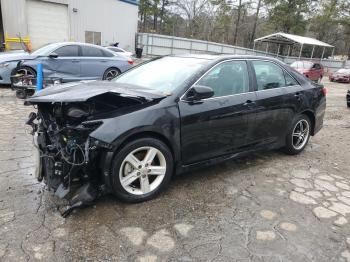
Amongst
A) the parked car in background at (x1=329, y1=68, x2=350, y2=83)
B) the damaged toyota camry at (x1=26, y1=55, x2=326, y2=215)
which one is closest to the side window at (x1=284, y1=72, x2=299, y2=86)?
the damaged toyota camry at (x1=26, y1=55, x2=326, y2=215)

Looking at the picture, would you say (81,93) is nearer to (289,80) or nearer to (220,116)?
(220,116)

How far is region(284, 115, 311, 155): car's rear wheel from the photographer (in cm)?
500

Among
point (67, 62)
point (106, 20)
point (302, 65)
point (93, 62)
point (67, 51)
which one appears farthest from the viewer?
point (106, 20)

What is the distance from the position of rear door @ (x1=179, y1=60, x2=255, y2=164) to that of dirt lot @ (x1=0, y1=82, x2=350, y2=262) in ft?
1.52

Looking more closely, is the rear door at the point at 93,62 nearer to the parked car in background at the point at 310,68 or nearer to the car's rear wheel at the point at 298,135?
the car's rear wheel at the point at 298,135

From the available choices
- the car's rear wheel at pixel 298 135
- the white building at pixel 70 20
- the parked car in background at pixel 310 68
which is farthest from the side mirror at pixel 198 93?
the white building at pixel 70 20

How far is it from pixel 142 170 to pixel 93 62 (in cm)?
763

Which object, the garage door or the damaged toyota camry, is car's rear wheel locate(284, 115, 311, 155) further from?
the garage door

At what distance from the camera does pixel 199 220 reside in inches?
126

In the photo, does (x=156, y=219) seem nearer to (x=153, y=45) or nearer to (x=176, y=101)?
(x=176, y=101)

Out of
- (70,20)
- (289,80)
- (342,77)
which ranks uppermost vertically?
(70,20)

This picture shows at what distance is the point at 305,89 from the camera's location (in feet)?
16.6

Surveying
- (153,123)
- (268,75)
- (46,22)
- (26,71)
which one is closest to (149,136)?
(153,123)

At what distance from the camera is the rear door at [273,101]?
4402mm
